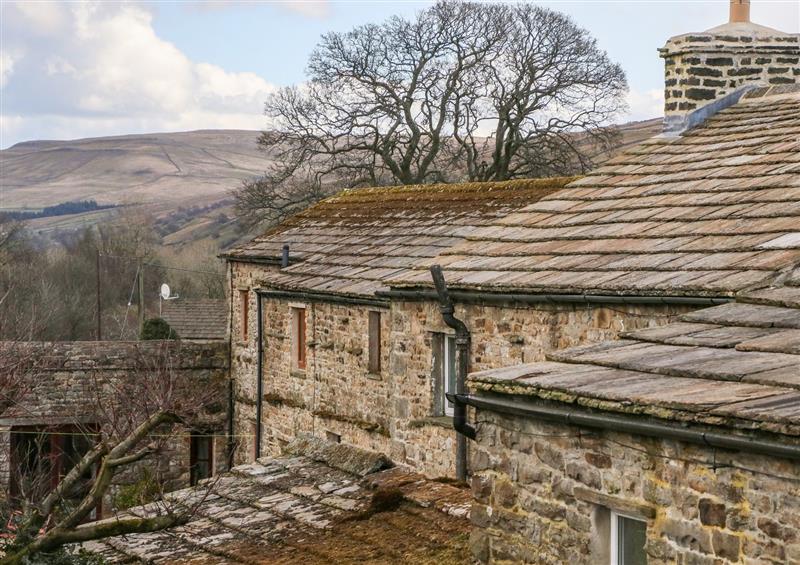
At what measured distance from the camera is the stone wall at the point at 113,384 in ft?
77.3

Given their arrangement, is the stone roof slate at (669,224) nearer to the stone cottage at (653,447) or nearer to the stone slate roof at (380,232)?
the stone slate roof at (380,232)

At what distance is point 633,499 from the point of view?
21.3 ft

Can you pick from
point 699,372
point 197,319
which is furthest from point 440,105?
point 699,372

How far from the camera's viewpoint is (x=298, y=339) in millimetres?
21656

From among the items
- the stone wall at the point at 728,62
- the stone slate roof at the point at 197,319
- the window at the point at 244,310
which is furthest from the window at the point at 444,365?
the stone slate roof at the point at 197,319

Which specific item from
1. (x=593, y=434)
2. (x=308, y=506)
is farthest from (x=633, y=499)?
(x=308, y=506)

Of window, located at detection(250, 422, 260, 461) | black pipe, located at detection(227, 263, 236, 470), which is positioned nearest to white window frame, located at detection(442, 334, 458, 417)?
window, located at detection(250, 422, 260, 461)

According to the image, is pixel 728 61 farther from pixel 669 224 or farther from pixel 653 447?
pixel 653 447

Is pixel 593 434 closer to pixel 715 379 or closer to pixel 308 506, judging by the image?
pixel 715 379

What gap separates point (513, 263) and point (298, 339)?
9.86 m

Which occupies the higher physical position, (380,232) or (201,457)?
(380,232)

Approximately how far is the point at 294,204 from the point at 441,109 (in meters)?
6.27

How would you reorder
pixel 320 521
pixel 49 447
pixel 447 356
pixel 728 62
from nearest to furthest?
pixel 320 521, pixel 447 356, pixel 728 62, pixel 49 447

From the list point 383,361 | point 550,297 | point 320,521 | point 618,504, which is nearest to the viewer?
point 618,504
